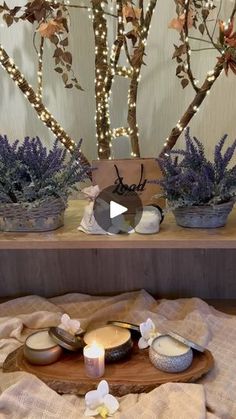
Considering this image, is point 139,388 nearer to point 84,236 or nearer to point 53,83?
point 84,236

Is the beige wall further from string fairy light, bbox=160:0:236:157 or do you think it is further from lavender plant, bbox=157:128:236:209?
lavender plant, bbox=157:128:236:209

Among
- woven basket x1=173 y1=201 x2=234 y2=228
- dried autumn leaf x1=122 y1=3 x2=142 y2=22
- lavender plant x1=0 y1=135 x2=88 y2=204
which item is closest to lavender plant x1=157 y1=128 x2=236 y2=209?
woven basket x1=173 y1=201 x2=234 y2=228

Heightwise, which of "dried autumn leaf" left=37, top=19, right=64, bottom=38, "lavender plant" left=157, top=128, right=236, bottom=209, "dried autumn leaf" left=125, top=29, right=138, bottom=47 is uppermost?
"dried autumn leaf" left=37, top=19, right=64, bottom=38

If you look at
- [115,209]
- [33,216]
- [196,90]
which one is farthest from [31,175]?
[196,90]

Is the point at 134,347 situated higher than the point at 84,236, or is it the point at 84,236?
the point at 84,236

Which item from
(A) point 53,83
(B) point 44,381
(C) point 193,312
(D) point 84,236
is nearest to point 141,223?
(D) point 84,236

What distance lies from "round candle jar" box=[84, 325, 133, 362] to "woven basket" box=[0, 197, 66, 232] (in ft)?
0.80

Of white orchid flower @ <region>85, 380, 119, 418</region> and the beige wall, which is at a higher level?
the beige wall

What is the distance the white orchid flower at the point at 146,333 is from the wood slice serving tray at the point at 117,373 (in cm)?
2

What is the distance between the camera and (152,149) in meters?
1.18

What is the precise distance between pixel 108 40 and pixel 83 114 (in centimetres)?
20

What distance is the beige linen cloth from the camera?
2.39 feet
